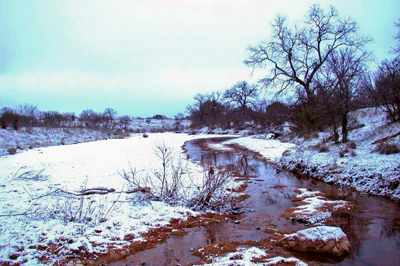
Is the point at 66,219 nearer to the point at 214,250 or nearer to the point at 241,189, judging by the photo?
the point at 214,250

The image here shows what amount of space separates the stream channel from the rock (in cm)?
15

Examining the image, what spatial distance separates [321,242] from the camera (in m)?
4.27

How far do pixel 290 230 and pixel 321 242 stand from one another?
3.39 ft

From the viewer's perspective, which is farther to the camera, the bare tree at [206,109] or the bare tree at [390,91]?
the bare tree at [206,109]

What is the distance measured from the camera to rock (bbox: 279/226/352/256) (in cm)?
421

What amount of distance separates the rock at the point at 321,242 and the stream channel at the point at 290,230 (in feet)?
0.48

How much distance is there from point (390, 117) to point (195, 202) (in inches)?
500

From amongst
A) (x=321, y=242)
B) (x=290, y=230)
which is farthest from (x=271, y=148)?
(x=321, y=242)

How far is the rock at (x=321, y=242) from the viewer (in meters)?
4.21

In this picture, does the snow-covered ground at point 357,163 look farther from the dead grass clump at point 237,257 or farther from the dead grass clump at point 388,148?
the dead grass clump at point 237,257

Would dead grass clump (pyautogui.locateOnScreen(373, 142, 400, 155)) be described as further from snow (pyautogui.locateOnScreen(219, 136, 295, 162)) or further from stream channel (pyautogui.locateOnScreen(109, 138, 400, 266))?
snow (pyautogui.locateOnScreen(219, 136, 295, 162))

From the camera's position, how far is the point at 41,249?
4.07m

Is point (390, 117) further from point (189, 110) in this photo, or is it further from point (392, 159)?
point (189, 110)

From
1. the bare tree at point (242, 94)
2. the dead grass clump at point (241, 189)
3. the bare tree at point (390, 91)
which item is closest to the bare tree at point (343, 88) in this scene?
the bare tree at point (390, 91)
